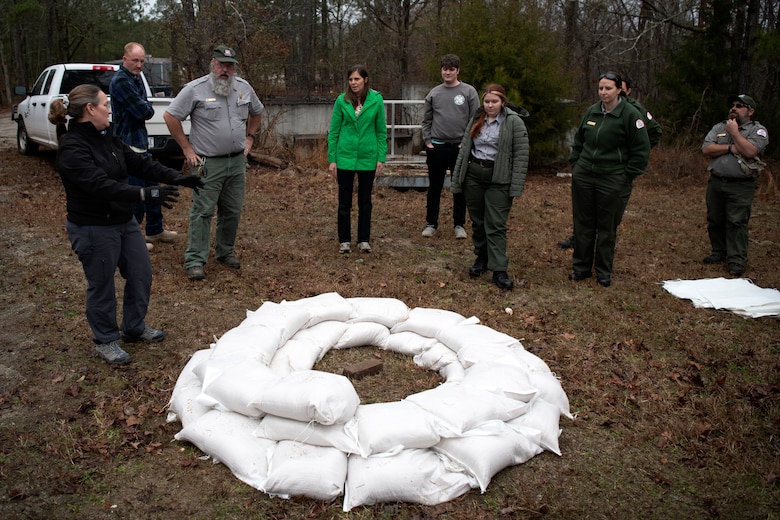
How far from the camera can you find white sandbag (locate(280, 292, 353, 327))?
179 inches

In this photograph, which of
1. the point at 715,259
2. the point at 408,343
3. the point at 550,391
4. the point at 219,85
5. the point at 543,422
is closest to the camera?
the point at 543,422

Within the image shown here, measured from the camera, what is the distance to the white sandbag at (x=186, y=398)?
3529 millimetres

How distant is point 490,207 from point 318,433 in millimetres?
3284

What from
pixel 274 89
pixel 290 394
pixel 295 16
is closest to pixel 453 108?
pixel 290 394

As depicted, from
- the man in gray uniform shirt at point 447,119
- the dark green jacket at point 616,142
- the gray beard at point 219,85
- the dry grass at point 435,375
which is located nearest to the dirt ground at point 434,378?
the dry grass at point 435,375

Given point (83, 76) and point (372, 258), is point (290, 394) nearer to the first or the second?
point (372, 258)

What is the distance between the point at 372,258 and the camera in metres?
6.90

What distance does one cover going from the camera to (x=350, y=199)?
680 centimetres

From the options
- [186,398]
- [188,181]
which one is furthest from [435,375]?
[188,181]

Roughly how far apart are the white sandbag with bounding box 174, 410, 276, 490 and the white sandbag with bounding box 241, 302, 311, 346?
831 millimetres

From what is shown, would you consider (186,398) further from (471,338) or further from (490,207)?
(490,207)

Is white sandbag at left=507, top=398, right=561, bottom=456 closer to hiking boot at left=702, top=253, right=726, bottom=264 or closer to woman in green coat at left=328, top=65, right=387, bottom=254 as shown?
woman in green coat at left=328, top=65, right=387, bottom=254

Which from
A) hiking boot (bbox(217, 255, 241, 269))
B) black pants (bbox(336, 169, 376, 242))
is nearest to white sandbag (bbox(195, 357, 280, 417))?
hiking boot (bbox(217, 255, 241, 269))

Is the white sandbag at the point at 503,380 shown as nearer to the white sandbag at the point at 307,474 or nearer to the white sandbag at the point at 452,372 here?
the white sandbag at the point at 452,372
